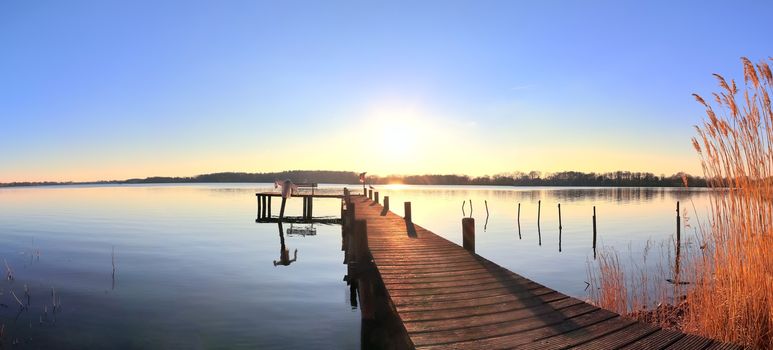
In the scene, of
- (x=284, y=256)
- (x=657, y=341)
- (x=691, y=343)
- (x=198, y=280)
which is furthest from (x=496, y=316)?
(x=284, y=256)

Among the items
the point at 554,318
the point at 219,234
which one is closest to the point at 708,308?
the point at 554,318

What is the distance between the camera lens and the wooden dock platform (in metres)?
4.63

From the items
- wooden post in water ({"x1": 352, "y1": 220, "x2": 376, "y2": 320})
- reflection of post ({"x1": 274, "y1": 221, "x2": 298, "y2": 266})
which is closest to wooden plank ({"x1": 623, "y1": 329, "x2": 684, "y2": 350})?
wooden post in water ({"x1": 352, "y1": 220, "x2": 376, "y2": 320})

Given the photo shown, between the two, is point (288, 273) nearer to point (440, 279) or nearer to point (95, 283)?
point (95, 283)

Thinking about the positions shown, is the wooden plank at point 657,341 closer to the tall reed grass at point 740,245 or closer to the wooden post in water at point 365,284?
the tall reed grass at point 740,245

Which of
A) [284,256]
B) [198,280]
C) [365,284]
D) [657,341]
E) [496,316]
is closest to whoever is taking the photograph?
[657,341]

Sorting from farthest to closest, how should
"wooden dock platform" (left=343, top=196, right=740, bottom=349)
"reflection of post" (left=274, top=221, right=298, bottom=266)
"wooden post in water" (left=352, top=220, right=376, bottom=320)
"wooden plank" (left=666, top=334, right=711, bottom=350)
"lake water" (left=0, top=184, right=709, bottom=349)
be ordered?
1. "reflection of post" (left=274, top=221, right=298, bottom=266)
2. "lake water" (left=0, top=184, right=709, bottom=349)
3. "wooden post in water" (left=352, top=220, right=376, bottom=320)
4. "wooden dock platform" (left=343, top=196, right=740, bottom=349)
5. "wooden plank" (left=666, top=334, right=711, bottom=350)

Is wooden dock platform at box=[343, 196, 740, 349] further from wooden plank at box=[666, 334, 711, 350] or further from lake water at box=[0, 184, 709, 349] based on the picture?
lake water at box=[0, 184, 709, 349]

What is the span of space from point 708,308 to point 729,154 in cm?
202

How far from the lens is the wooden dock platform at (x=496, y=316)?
463 centimetres

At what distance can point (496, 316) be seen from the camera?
18.2 ft

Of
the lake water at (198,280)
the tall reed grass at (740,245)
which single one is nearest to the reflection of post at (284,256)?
the lake water at (198,280)

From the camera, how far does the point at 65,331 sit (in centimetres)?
1008

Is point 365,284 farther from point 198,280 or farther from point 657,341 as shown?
point 198,280
